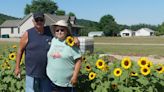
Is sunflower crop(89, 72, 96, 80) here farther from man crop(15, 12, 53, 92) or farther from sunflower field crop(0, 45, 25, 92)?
sunflower field crop(0, 45, 25, 92)

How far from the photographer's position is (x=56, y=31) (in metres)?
5.54

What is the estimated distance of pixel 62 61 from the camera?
5496 mm

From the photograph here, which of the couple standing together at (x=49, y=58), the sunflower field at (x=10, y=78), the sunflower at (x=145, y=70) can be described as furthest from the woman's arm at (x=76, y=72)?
the sunflower field at (x=10, y=78)

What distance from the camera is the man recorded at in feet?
19.3

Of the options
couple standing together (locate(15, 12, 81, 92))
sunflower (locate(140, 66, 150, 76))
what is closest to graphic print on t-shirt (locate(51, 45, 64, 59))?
couple standing together (locate(15, 12, 81, 92))

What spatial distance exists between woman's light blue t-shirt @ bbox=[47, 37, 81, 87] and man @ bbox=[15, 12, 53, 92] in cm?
31

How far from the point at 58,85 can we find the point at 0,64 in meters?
2.52

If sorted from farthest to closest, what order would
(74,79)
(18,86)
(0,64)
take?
(0,64) → (18,86) → (74,79)

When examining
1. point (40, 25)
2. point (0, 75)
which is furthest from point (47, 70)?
point (0, 75)

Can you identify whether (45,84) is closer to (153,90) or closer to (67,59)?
(67,59)

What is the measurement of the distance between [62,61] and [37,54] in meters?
0.54

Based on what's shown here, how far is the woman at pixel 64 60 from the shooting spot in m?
5.49

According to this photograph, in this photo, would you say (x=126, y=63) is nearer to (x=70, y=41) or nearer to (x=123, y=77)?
(x=123, y=77)

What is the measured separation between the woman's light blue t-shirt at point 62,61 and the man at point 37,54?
307 millimetres
